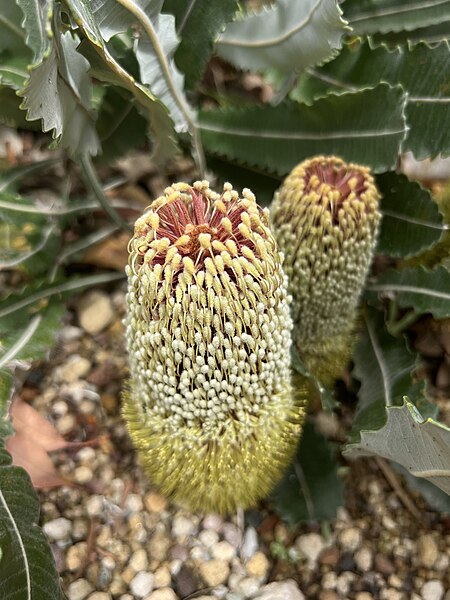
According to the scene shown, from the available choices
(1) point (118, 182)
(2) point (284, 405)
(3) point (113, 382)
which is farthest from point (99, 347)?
(2) point (284, 405)

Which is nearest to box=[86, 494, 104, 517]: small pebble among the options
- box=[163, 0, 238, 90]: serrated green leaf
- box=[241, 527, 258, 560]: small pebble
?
box=[241, 527, 258, 560]: small pebble

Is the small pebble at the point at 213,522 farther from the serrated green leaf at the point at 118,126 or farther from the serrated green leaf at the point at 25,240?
the serrated green leaf at the point at 118,126

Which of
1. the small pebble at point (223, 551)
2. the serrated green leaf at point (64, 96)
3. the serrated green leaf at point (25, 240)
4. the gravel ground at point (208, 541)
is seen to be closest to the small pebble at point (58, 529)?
the gravel ground at point (208, 541)

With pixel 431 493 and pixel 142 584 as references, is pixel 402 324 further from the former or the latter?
pixel 142 584

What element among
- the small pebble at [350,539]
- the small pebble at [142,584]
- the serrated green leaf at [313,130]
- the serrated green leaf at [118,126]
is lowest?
the small pebble at [142,584]

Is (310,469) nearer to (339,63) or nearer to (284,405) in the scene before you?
(284,405)

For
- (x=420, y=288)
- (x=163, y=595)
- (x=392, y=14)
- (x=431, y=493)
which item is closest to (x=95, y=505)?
(x=163, y=595)

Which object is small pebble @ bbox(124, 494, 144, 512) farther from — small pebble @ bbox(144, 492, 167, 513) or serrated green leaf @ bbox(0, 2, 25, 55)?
serrated green leaf @ bbox(0, 2, 25, 55)

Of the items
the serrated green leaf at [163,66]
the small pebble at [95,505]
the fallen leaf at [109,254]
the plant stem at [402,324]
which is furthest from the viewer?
the fallen leaf at [109,254]
